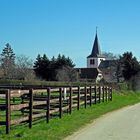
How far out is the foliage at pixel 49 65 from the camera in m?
114

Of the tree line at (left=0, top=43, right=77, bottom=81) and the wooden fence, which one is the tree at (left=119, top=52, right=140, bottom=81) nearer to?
the tree line at (left=0, top=43, right=77, bottom=81)

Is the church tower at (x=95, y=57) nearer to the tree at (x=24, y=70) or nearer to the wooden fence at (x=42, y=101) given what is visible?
the tree at (x=24, y=70)

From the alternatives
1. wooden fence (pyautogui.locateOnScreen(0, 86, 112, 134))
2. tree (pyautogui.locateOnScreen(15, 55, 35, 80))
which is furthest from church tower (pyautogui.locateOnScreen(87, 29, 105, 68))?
wooden fence (pyautogui.locateOnScreen(0, 86, 112, 134))

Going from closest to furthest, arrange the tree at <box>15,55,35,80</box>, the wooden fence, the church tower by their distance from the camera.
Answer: the wooden fence → the tree at <box>15,55,35,80</box> → the church tower

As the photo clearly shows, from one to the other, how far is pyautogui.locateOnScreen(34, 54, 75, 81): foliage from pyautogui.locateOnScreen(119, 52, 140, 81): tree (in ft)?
49.3

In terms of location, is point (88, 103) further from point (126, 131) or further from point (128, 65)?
point (128, 65)

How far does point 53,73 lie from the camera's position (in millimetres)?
114188

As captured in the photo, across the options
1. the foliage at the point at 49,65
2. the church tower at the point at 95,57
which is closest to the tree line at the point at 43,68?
the foliage at the point at 49,65

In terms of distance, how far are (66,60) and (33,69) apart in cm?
917

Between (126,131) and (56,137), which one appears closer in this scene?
(56,137)

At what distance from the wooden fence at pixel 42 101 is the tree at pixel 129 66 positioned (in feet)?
225

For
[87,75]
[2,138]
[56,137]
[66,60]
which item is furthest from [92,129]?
[87,75]

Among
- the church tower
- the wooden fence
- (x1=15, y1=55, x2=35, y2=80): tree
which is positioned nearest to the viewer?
the wooden fence

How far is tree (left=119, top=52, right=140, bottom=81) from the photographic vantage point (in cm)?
10726
